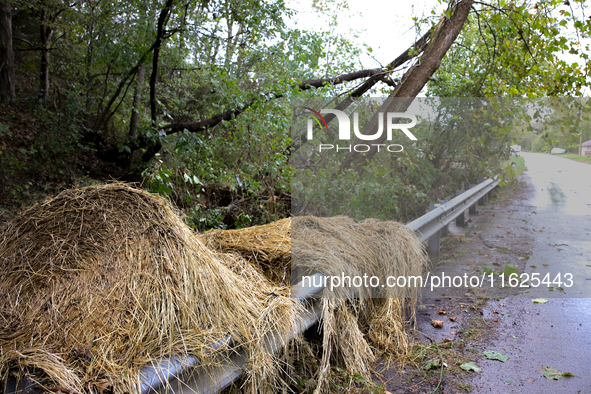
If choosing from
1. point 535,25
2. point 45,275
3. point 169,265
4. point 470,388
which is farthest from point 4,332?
point 535,25

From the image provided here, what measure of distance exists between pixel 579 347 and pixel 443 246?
2.40 m

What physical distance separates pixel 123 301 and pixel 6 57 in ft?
36.2

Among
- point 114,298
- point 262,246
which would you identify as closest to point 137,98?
point 262,246

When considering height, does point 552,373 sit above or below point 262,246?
below

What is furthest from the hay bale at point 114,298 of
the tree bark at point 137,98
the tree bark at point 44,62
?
the tree bark at point 44,62

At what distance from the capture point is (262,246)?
352cm

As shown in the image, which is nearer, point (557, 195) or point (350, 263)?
point (350, 263)

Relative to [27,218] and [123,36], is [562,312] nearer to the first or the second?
[27,218]

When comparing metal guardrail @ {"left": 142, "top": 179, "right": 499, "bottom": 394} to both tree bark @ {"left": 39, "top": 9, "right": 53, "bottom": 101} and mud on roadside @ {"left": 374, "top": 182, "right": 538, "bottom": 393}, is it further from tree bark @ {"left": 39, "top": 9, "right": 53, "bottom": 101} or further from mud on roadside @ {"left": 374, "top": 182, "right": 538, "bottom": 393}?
tree bark @ {"left": 39, "top": 9, "right": 53, "bottom": 101}

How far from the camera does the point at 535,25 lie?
6.21 metres

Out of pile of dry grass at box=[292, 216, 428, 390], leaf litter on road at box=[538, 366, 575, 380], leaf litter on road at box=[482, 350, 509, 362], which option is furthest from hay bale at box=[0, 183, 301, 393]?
leaf litter on road at box=[538, 366, 575, 380]

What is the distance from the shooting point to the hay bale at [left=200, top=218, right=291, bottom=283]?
331 cm

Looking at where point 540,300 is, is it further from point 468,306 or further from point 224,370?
point 224,370

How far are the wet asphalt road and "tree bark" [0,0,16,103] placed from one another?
11.5 meters
